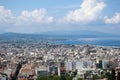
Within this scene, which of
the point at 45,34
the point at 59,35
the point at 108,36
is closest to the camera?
the point at 45,34

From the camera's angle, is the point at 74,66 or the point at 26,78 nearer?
the point at 26,78

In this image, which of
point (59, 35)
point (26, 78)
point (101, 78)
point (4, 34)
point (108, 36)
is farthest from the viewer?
point (108, 36)

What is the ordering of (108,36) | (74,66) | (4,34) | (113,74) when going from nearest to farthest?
(113,74)
(74,66)
(4,34)
(108,36)

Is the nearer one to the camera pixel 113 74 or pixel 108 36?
pixel 113 74

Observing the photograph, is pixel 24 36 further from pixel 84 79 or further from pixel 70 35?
pixel 84 79

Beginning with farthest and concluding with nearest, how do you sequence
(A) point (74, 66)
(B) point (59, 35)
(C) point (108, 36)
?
(C) point (108, 36), (B) point (59, 35), (A) point (74, 66)

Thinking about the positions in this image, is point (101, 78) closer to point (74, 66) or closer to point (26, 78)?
point (26, 78)

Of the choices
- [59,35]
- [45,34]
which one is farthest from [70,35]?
[45,34]

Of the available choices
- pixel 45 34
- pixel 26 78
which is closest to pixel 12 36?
pixel 45 34
